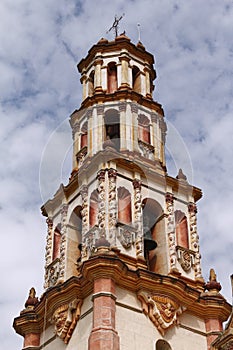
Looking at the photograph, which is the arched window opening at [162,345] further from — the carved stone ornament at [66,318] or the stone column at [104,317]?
the carved stone ornament at [66,318]

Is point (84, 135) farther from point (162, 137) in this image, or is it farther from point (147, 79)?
point (147, 79)

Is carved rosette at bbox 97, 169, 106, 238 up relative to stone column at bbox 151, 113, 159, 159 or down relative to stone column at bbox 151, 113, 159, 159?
down

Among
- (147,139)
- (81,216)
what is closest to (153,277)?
(81,216)

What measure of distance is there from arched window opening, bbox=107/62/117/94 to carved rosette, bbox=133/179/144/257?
19.5ft

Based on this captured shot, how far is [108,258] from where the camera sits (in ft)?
77.3

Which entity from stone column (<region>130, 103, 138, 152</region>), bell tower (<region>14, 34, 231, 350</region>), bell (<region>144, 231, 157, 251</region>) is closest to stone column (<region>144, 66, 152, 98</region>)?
bell tower (<region>14, 34, 231, 350</region>)

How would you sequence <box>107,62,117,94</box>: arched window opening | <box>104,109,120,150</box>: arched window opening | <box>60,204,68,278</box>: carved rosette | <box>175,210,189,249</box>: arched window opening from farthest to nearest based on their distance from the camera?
<box>107,62,117,94</box>: arched window opening
<box>104,109,120,150</box>: arched window opening
<box>175,210,189,249</box>: arched window opening
<box>60,204,68,278</box>: carved rosette

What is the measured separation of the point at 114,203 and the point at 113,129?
17.8ft

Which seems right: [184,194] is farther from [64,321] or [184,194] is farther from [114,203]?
[64,321]

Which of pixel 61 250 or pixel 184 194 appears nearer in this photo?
pixel 61 250

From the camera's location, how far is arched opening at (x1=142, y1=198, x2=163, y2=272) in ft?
88.2

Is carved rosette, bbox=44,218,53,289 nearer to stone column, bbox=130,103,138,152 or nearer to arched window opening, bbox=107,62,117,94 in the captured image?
stone column, bbox=130,103,138,152

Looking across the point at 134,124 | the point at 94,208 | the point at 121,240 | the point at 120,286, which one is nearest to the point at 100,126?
the point at 134,124

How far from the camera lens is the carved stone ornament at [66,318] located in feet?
77.9
